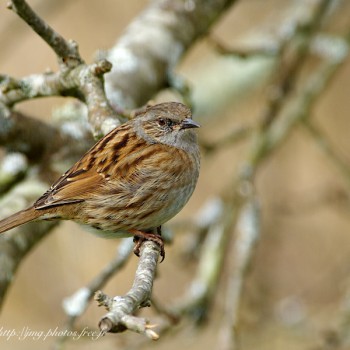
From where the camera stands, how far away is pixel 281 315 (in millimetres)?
5387

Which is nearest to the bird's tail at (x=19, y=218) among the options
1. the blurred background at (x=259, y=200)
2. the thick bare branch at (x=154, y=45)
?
the thick bare branch at (x=154, y=45)

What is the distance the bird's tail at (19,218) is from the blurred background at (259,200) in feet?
4.91

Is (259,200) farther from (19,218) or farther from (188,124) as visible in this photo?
(19,218)

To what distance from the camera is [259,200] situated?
5621 mm

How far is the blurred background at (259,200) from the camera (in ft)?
18.4

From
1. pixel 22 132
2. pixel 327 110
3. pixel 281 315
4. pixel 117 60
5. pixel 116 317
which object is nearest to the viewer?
pixel 116 317

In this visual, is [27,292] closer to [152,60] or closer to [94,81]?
[152,60]

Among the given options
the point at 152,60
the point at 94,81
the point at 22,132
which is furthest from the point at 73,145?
the point at 94,81

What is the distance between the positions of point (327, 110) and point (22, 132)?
4188mm

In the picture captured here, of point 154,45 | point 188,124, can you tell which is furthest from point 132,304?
point 154,45

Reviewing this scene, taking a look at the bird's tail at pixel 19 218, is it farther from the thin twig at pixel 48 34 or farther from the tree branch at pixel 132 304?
the tree branch at pixel 132 304

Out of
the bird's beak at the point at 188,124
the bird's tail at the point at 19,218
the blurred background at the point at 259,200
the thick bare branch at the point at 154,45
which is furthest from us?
the blurred background at the point at 259,200

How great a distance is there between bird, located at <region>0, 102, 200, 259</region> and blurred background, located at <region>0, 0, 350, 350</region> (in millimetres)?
1337

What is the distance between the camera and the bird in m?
3.65
